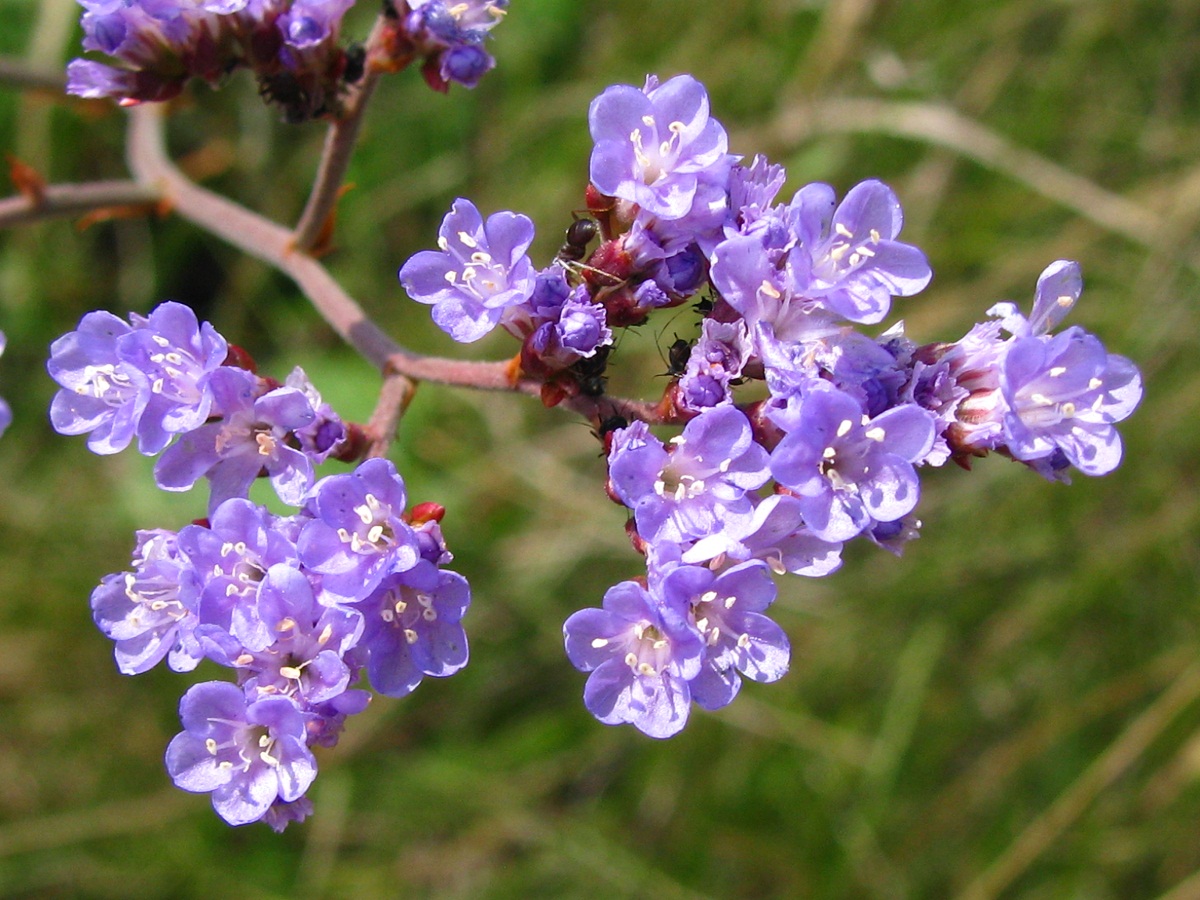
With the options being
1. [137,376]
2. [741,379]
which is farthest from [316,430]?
[741,379]

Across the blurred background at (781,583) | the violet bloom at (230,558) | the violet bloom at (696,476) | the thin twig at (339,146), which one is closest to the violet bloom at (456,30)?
the thin twig at (339,146)

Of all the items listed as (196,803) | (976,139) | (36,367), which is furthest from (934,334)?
(36,367)

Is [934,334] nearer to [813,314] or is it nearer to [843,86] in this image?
[843,86]

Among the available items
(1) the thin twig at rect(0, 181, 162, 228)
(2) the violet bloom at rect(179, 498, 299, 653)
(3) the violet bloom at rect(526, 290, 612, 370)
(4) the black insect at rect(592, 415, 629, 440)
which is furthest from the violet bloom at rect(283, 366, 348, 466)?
(1) the thin twig at rect(0, 181, 162, 228)

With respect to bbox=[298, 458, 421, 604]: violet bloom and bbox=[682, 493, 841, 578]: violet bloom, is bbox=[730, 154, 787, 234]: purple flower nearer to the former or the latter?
bbox=[682, 493, 841, 578]: violet bloom

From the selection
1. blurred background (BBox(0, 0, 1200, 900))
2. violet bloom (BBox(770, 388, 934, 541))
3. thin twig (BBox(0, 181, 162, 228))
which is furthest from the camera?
blurred background (BBox(0, 0, 1200, 900))

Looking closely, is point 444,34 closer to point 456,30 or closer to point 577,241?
point 456,30

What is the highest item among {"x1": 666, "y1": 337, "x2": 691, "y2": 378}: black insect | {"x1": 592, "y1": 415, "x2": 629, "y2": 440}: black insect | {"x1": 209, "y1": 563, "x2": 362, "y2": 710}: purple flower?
{"x1": 666, "y1": 337, "x2": 691, "y2": 378}: black insect
